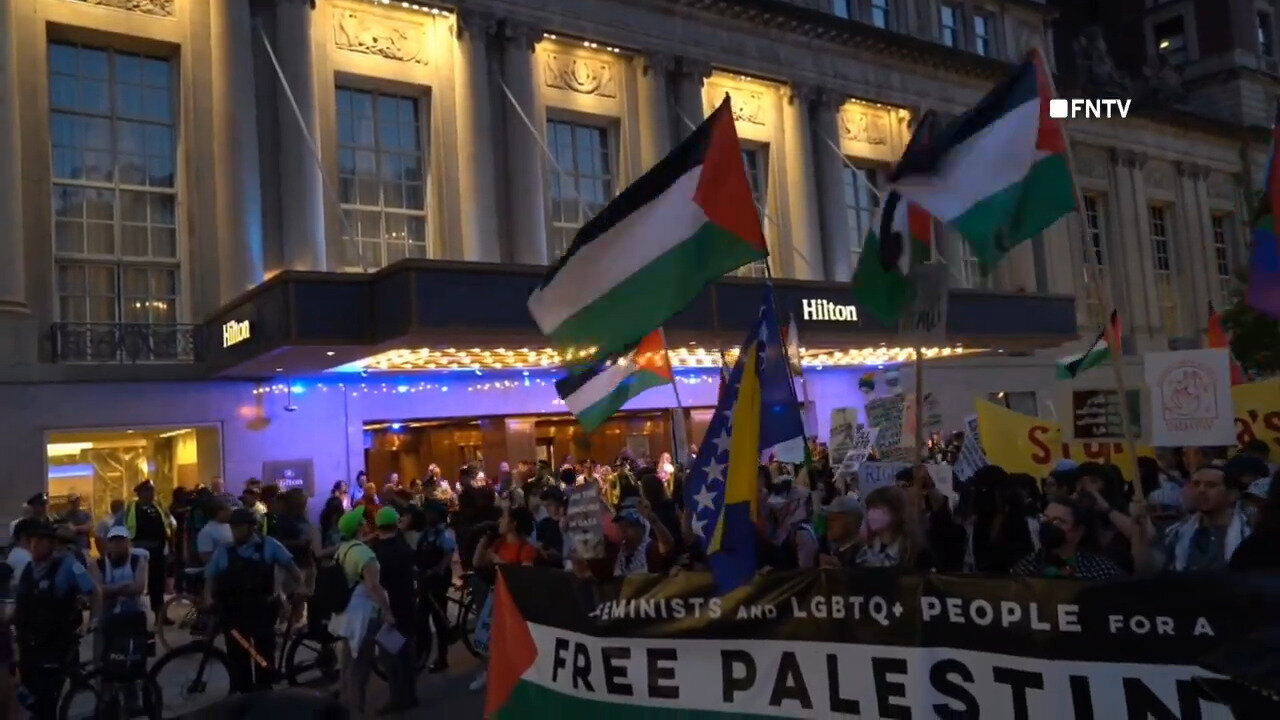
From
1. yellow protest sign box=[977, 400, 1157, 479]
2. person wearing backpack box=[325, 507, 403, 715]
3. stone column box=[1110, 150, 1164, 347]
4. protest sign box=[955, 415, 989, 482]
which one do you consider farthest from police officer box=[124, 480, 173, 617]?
stone column box=[1110, 150, 1164, 347]

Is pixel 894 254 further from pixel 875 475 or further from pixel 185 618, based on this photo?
pixel 185 618

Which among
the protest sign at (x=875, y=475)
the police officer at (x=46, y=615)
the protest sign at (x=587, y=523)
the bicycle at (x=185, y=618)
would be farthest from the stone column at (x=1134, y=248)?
the police officer at (x=46, y=615)

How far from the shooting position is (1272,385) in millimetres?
11328

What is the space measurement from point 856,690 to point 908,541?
5.99ft

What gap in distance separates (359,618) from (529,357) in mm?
13334

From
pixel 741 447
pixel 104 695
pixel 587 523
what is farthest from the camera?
pixel 104 695

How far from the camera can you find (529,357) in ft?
72.6

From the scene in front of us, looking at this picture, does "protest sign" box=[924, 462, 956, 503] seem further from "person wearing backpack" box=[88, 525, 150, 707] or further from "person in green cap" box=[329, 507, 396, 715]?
"person wearing backpack" box=[88, 525, 150, 707]

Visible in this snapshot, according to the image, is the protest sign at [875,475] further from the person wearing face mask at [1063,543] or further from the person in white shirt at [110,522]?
the person in white shirt at [110,522]

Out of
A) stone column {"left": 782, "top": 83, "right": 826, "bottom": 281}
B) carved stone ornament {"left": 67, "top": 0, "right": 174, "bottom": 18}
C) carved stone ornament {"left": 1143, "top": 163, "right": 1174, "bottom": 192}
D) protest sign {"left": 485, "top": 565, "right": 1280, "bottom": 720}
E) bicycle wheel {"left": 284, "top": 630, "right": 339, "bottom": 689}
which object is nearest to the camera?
protest sign {"left": 485, "top": 565, "right": 1280, "bottom": 720}

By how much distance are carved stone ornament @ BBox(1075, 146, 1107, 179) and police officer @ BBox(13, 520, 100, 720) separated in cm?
3572

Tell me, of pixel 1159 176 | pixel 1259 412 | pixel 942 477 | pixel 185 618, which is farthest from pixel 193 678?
pixel 1159 176

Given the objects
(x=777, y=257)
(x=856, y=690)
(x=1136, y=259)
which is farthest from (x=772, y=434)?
(x=1136, y=259)

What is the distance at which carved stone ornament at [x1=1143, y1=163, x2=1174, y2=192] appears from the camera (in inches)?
1593
